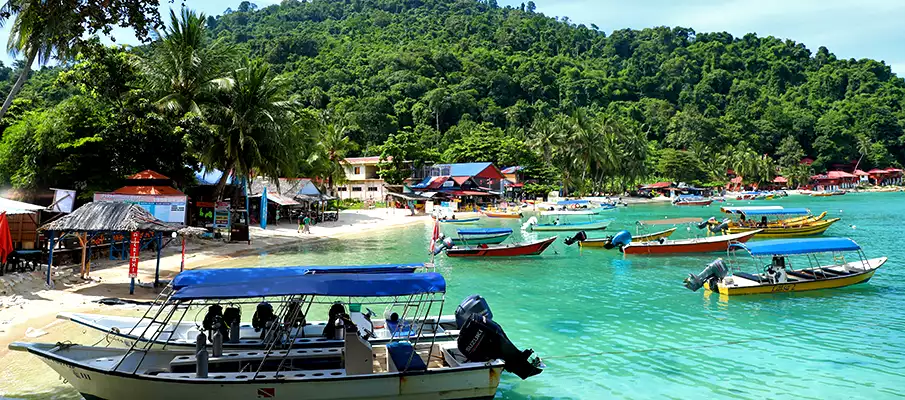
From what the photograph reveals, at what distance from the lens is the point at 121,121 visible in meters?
27.2

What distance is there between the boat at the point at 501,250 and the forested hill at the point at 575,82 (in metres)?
64.4

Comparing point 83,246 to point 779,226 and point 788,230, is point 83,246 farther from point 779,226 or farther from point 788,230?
point 779,226

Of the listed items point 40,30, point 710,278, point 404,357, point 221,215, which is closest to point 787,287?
point 710,278

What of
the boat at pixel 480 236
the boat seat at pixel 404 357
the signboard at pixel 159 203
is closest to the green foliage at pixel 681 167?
the boat at pixel 480 236

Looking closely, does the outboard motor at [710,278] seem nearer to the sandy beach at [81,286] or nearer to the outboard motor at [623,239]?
the outboard motor at [623,239]

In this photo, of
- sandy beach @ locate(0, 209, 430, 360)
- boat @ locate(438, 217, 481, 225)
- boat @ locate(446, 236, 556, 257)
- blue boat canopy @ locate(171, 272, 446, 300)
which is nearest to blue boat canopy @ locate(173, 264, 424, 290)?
blue boat canopy @ locate(171, 272, 446, 300)

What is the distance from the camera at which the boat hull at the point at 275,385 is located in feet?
28.2

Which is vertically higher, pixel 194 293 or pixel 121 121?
pixel 121 121

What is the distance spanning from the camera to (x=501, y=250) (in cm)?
2931

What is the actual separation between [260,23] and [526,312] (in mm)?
195939

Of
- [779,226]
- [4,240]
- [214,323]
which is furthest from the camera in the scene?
[779,226]

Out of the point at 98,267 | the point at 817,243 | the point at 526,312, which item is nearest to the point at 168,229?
the point at 98,267

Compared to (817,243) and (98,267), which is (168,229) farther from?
(817,243)

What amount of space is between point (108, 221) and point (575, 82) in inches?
5519
